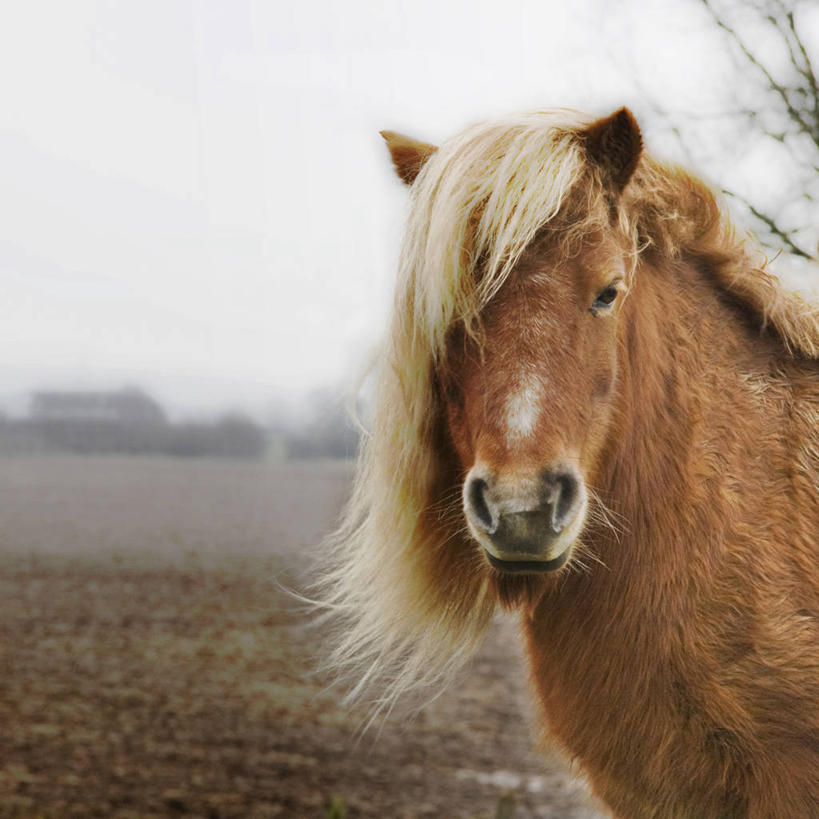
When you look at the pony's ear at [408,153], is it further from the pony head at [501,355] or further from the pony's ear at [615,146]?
the pony's ear at [615,146]

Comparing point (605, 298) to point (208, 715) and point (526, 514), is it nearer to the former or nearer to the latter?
point (526, 514)

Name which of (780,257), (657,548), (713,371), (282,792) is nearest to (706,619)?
(657,548)

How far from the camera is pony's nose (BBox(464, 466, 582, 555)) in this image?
201 cm

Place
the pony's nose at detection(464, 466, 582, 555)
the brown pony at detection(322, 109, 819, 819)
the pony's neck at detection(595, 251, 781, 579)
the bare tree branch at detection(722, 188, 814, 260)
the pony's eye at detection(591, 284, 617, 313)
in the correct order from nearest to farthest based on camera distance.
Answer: the pony's nose at detection(464, 466, 582, 555), the brown pony at detection(322, 109, 819, 819), the pony's eye at detection(591, 284, 617, 313), the pony's neck at detection(595, 251, 781, 579), the bare tree branch at detection(722, 188, 814, 260)

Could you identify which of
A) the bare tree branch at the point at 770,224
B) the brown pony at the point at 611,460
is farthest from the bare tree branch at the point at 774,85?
the brown pony at the point at 611,460

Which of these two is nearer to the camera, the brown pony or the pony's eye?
the brown pony

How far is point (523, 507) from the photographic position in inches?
78.9

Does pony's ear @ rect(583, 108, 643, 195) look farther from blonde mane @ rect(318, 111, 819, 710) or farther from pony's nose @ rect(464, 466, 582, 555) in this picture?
→ pony's nose @ rect(464, 466, 582, 555)

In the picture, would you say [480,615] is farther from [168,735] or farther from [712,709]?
[168,735]

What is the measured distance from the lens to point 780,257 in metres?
3.17

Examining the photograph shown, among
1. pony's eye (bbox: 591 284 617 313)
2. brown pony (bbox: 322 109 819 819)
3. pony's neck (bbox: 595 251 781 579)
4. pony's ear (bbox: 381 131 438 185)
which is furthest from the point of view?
pony's ear (bbox: 381 131 438 185)

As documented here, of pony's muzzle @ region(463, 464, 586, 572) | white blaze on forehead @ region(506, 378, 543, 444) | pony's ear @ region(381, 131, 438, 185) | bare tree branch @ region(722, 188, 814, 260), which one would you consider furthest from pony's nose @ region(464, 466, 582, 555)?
bare tree branch @ region(722, 188, 814, 260)

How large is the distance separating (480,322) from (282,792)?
21.9ft

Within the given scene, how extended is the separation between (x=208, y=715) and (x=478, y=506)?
8744 millimetres
